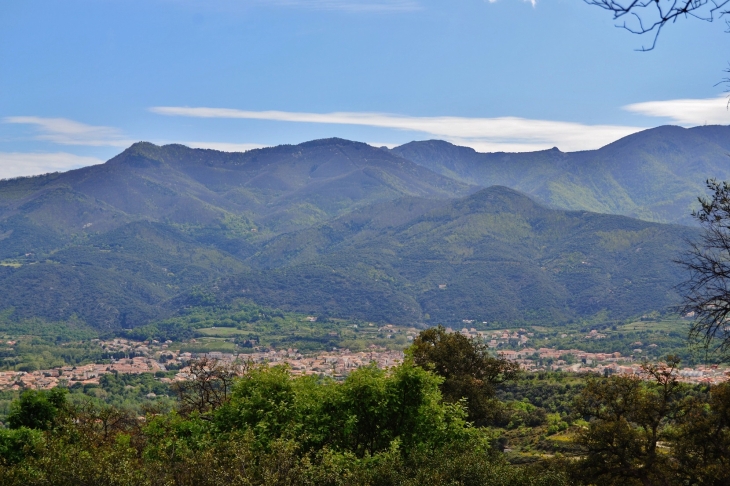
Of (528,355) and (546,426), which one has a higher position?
(546,426)

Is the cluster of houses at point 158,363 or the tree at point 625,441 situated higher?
the tree at point 625,441

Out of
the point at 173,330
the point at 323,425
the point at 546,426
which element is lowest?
the point at 173,330

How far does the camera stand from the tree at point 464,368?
25.1 meters

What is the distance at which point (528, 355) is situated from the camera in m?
92.2

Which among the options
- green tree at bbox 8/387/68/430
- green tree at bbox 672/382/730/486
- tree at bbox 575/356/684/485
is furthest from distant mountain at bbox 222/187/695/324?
green tree at bbox 672/382/730/486

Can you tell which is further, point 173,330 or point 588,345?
point 173,330

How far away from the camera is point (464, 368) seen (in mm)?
27203

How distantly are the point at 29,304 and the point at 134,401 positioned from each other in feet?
297

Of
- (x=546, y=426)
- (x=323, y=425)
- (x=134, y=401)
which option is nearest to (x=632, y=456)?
(x=323, y=425)

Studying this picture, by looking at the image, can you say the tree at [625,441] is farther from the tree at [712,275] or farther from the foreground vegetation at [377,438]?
the tree at [712,275]

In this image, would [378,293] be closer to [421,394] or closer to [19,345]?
[19,345]

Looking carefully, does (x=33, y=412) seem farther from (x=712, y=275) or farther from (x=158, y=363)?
(x=158, y=363)

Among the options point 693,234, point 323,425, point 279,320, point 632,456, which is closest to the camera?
point 632,456

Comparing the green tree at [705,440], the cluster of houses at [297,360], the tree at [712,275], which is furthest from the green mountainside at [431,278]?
the tree at [712,275]
